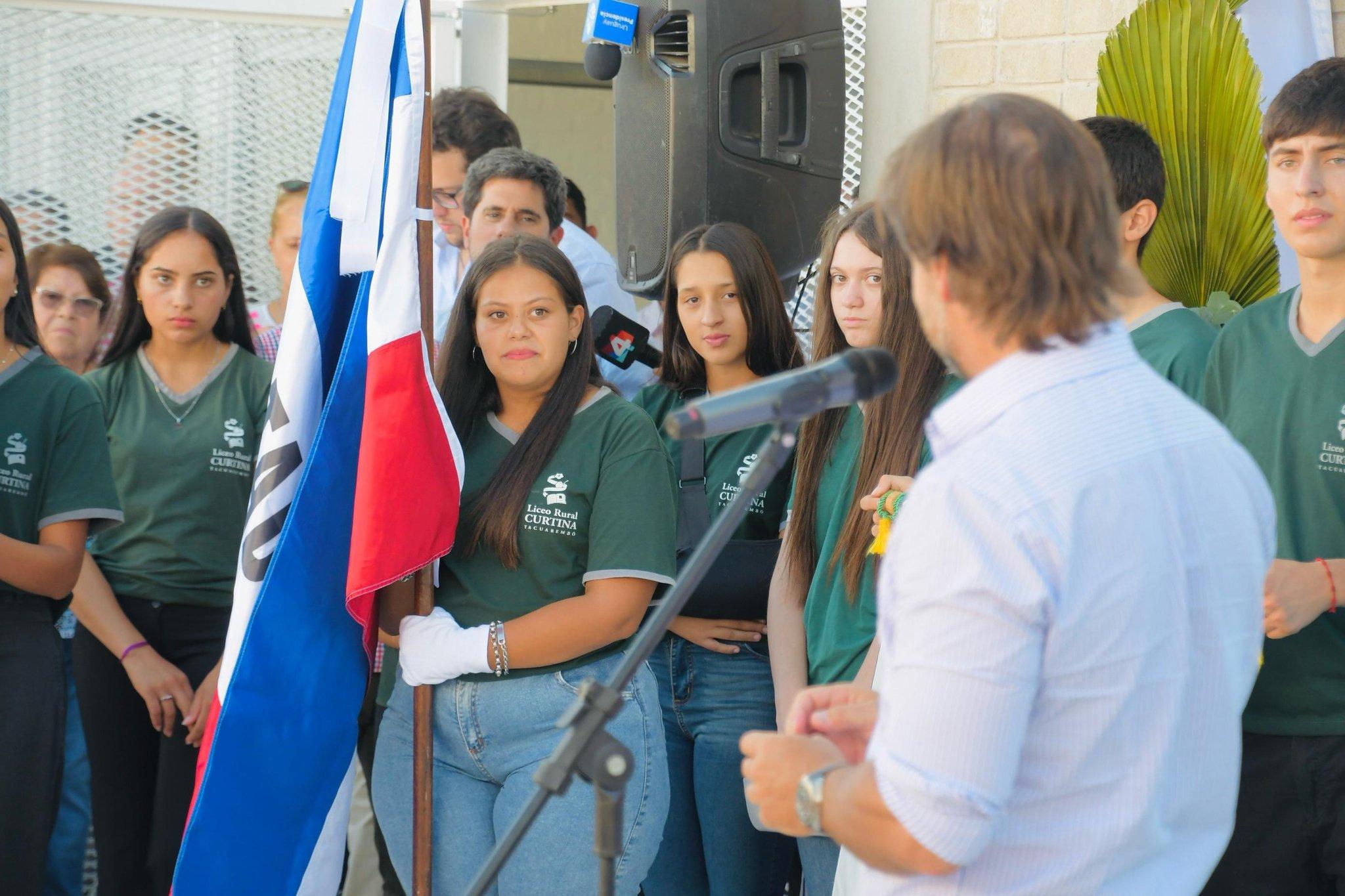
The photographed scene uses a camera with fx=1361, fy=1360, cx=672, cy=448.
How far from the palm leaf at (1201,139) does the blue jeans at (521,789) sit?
152 cm

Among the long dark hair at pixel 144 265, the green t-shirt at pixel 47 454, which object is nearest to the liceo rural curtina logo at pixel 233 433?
the long dark hair at pixel 144 265

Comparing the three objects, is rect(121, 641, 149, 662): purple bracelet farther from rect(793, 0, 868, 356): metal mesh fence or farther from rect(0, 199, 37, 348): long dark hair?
rect(793, 0, 868, 356): metal mesh fence

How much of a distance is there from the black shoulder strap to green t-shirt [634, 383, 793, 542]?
0.02m

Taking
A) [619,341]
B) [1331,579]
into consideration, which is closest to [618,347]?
[619,341]

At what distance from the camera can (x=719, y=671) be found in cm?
288

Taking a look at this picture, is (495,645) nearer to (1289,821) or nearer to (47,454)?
(47,454)

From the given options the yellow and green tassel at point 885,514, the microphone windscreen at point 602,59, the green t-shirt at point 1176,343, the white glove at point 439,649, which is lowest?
the white glove at point 439,649

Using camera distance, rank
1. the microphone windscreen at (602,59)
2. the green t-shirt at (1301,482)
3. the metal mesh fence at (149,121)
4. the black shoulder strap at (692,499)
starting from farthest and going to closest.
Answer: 1. the metal mesh fence at (149,121)
2. the microphone windscreen at (602,59)
3. the black shoulder strap at (692,499)
4. the green t-shirt at (1301,482)

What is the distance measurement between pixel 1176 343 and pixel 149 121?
12.1 ft

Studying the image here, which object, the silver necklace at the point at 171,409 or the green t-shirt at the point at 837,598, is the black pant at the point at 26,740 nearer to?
the silver necklace at the point at 171,409

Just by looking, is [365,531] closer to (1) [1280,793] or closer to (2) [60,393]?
(2) [60,393]

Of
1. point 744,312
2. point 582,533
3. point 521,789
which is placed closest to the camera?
point 521,789

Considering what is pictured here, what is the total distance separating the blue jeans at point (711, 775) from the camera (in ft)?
9.14

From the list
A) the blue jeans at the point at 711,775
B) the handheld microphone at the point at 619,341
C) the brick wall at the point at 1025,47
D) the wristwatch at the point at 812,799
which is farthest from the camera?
the brick wall at the point at 1025,47
